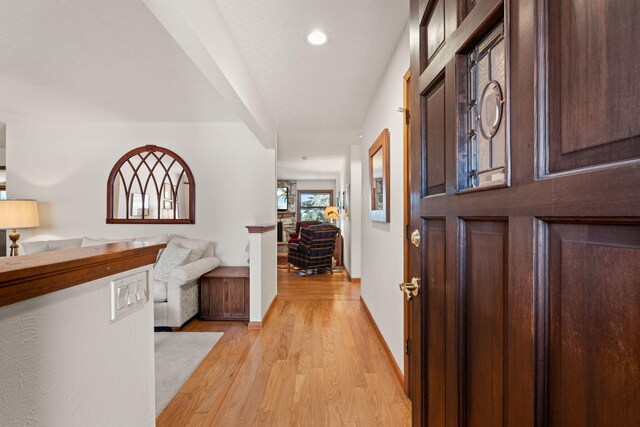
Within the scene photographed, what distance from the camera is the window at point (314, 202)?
34.6ft

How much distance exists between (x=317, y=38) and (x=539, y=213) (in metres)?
2.07

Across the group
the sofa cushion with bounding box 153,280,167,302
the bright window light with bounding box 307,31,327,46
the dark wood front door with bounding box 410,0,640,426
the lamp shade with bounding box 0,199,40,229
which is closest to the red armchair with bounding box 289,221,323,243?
the sofa cushion with bounding box 153,280,167,302

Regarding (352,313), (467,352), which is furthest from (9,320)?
(352,313)

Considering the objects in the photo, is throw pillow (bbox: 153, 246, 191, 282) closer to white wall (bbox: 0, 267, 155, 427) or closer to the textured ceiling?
the textured ceiling

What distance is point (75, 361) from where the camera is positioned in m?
0.74

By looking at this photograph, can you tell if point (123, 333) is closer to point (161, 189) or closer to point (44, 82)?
point (44, 82)

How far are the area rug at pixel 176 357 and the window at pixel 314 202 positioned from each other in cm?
767

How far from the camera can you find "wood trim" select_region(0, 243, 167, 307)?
569mm

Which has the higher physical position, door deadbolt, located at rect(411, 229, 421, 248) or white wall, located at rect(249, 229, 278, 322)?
door deadbolt, located at rect(411, 229, 421, 248)

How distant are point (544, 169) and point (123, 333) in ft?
3.65

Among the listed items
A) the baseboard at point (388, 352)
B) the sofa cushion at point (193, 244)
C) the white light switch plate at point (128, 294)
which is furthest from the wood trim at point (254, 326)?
the white light switch plate at point (128, 294)

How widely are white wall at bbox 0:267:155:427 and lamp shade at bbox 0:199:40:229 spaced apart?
12.7 feet

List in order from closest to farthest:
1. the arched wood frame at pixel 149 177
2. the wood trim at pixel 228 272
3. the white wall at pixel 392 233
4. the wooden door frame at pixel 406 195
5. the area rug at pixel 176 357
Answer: the wooden door frame at pixel 406 195, the area rug at pixel 176 357, the white wall at pixel 392 233, the wood trim at pixel 228 272, the arched wood frame at pixel 149 177

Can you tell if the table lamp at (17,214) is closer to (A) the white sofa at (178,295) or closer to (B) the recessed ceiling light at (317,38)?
(A) the white sofa at (178,295)
